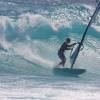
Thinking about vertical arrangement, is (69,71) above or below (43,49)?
above

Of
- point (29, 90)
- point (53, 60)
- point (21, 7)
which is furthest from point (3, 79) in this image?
point (21, 7)

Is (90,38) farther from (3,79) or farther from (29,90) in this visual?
(29,90)

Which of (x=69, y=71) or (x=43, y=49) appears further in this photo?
(x=43, y=49)

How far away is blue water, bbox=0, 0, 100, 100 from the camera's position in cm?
1011

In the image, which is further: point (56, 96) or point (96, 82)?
point (96, 82)

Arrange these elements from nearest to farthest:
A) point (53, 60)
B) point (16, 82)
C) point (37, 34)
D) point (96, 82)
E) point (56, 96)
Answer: point (56, 96), point (16, 82), point (96, 82), point (53, 60), point (37, 34)

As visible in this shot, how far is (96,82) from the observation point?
1191 centimetres

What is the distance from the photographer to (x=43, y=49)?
17.1 m

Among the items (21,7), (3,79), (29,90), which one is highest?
(29,90)

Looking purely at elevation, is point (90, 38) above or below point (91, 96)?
below

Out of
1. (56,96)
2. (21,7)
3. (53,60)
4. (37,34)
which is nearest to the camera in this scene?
(56,96)

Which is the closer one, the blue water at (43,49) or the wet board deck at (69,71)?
the blue water at (43,49)

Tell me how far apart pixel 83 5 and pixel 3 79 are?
493 inches

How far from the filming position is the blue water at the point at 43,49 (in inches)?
398
